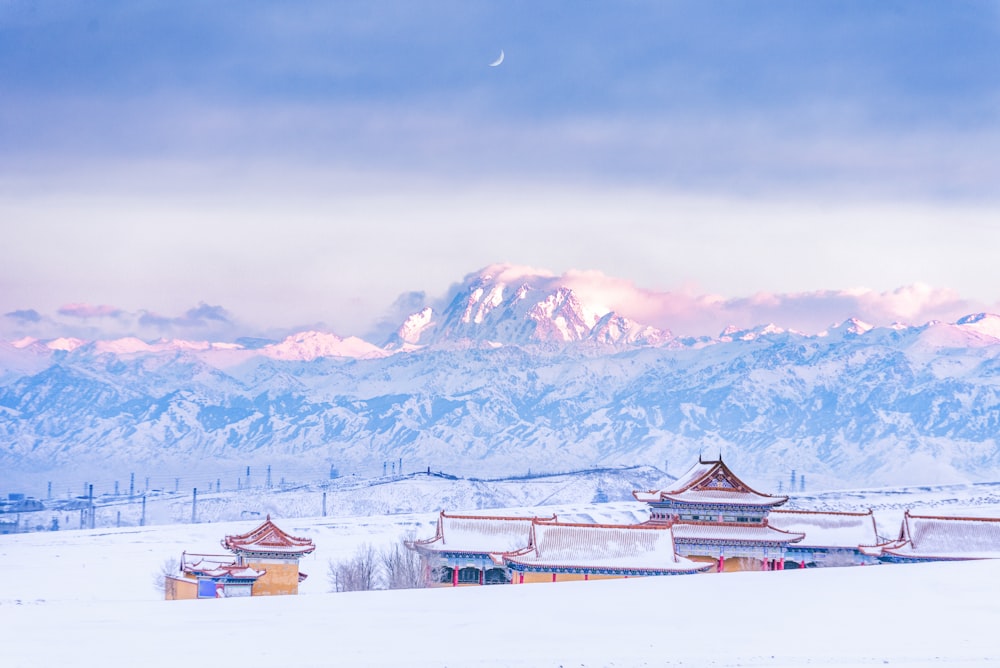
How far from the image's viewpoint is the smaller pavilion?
3514 inches

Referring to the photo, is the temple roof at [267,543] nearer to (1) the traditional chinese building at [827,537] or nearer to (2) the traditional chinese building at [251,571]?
(2) the traditional chinese building at [251,571]

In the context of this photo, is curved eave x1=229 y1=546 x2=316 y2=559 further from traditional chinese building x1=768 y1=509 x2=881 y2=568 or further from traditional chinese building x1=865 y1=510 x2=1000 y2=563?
traditional chinese building x1=865 y1=510 x2=1000 y2=563

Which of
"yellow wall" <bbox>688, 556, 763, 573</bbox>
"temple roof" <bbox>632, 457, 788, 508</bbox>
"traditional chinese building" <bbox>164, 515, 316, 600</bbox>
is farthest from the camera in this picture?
"temple roof" <bbox>632, 457, 788, 508</bbox>

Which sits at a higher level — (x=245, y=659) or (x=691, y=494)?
(x=691, y=494)

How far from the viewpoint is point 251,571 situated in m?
86.6

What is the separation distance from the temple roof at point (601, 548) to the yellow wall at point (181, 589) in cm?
1738

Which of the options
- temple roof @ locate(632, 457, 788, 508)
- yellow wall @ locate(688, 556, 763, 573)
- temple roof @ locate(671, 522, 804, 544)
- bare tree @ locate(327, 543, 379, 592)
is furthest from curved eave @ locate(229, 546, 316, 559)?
yellow wall @ locate(688, 556, 763, 573)

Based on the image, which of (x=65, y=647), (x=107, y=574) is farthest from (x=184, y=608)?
(x=107, y=574)

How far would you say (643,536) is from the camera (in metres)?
88.6

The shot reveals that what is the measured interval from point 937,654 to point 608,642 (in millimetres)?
10535

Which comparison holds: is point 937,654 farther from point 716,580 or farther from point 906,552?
point 906,552

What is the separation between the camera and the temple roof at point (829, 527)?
9494 centimetres

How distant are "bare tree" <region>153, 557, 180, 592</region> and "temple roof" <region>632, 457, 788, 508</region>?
4533cm

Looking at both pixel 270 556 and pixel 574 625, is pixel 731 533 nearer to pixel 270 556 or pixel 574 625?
pixel 270 556
